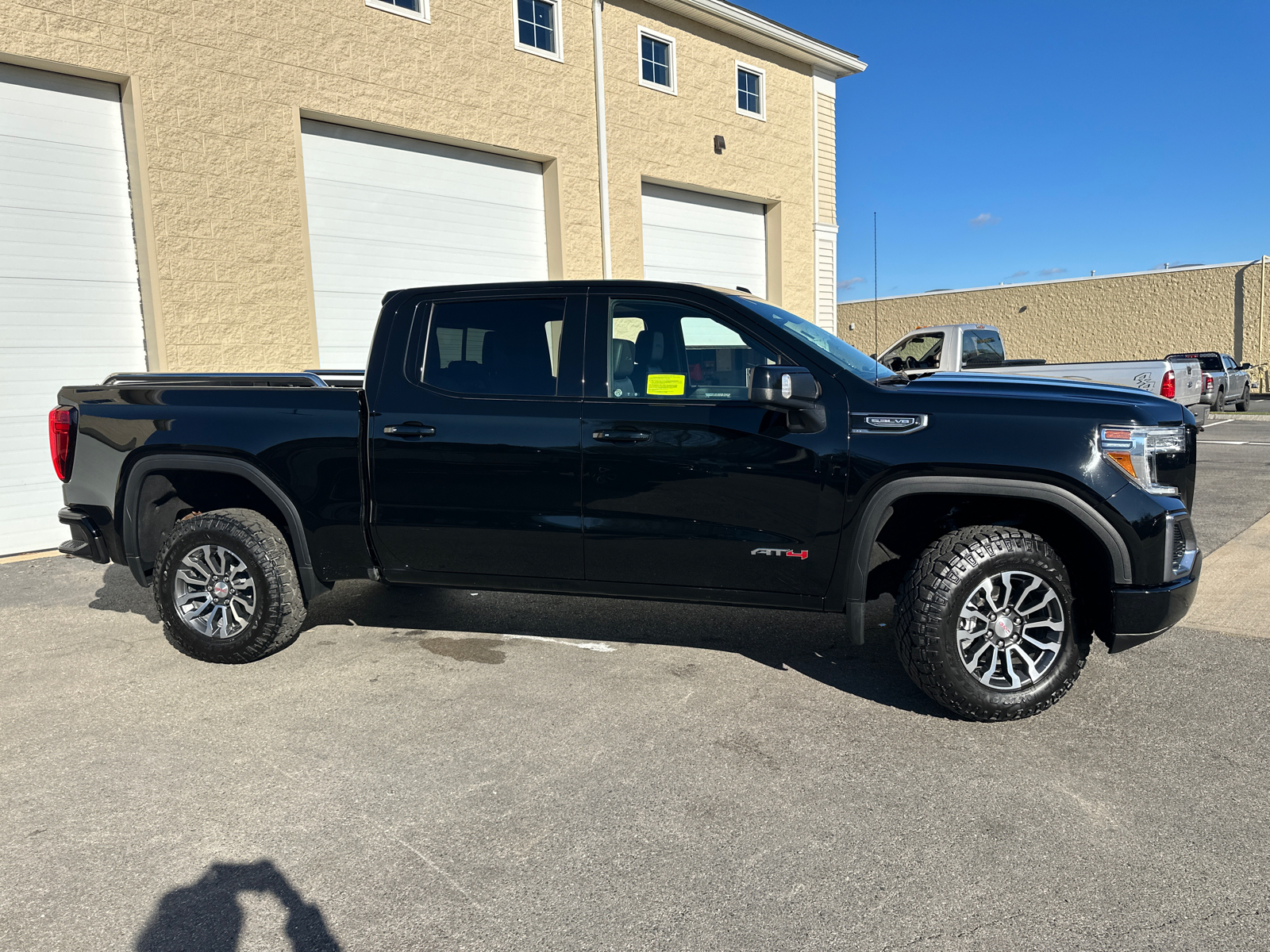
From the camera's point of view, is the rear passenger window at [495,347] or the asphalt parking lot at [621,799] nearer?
the asphalt parking lot at [621,799]

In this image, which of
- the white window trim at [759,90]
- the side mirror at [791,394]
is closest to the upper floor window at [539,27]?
the white window trim at [759,90]

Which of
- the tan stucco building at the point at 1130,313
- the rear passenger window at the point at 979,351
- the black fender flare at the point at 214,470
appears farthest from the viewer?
the tan stucco building at the point at 1130,313

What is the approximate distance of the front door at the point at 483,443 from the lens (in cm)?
425

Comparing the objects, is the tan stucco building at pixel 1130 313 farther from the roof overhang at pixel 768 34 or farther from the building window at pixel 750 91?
the building window at pixel 750 91

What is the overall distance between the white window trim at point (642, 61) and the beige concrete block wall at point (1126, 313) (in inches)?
1088

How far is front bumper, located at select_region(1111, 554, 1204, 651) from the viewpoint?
3596mm

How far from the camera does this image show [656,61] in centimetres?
1355

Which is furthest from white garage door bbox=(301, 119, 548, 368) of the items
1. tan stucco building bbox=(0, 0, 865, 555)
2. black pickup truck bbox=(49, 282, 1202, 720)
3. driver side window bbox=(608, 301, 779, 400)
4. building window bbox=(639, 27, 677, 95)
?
driver side window bbox=(608, 301, 779, 400)

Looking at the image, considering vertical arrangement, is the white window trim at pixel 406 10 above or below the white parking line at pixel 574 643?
above

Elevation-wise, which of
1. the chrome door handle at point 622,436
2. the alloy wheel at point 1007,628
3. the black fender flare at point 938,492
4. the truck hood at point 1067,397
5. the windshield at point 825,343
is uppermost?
the windshield at point 825,343

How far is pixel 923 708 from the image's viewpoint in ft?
13.1

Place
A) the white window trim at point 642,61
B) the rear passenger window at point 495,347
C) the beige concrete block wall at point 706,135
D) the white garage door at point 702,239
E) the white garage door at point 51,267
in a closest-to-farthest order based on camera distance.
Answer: the rear passenger window at point 495,347 → the white garage door at point 51,267 → the beige concrete block wall at point 706,135 → the white window trim at point 642,61 → the white garage door at point 702,239

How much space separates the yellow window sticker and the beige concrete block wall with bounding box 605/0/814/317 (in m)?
8.86

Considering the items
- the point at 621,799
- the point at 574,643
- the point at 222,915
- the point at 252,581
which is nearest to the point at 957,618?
the point at 621,799
